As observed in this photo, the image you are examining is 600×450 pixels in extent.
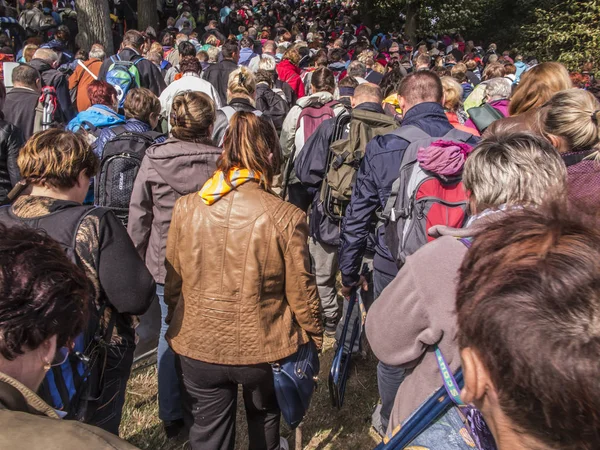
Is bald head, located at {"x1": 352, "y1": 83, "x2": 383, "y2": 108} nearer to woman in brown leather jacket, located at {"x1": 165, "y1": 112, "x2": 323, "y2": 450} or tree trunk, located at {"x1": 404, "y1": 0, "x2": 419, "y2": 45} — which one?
woman in brown leather jacket, located at {"x1": 165, "y1": 112, "x2": 323, "y2": 450}

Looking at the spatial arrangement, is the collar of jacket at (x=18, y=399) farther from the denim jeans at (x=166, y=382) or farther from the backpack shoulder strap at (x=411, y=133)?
the backpack shoulder strap at (x=411, y=133)

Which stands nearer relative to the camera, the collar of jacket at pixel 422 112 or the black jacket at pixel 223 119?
the collar of jacket at pixel 422 112

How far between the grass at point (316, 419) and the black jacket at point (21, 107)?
2939 millimetres

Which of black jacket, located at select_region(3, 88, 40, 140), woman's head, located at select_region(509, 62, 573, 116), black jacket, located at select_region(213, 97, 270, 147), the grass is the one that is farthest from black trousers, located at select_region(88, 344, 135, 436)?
black jacket, located at select_region(3, 88, 40, 140)

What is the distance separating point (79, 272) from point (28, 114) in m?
4.33

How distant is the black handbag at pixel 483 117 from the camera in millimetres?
4047

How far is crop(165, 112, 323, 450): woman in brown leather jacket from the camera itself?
2.28m

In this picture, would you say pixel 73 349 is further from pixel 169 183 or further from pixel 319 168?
pixel 319 168

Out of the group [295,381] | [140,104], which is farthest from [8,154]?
[295,381]

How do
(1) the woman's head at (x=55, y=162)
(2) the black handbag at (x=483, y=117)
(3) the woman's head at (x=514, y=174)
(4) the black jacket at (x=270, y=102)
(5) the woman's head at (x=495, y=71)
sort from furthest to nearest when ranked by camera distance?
(5) the woman's head at (x=495, y=71) < (4) the black jacket at (x=270, y=102) < (2) the black handbag at (x=483, y=117) < (1) the woman's head at (x=55, y=162) < (3) the woman's head at (x=514, y=174)

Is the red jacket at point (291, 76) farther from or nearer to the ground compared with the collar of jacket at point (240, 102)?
nearer to the ground

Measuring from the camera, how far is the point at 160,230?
3.08m

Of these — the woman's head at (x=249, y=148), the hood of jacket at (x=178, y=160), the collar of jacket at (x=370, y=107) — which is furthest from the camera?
the collar of jacket at (x=370, y=107)

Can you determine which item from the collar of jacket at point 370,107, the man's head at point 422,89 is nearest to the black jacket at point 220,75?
the collar of jacket at point 370,107
